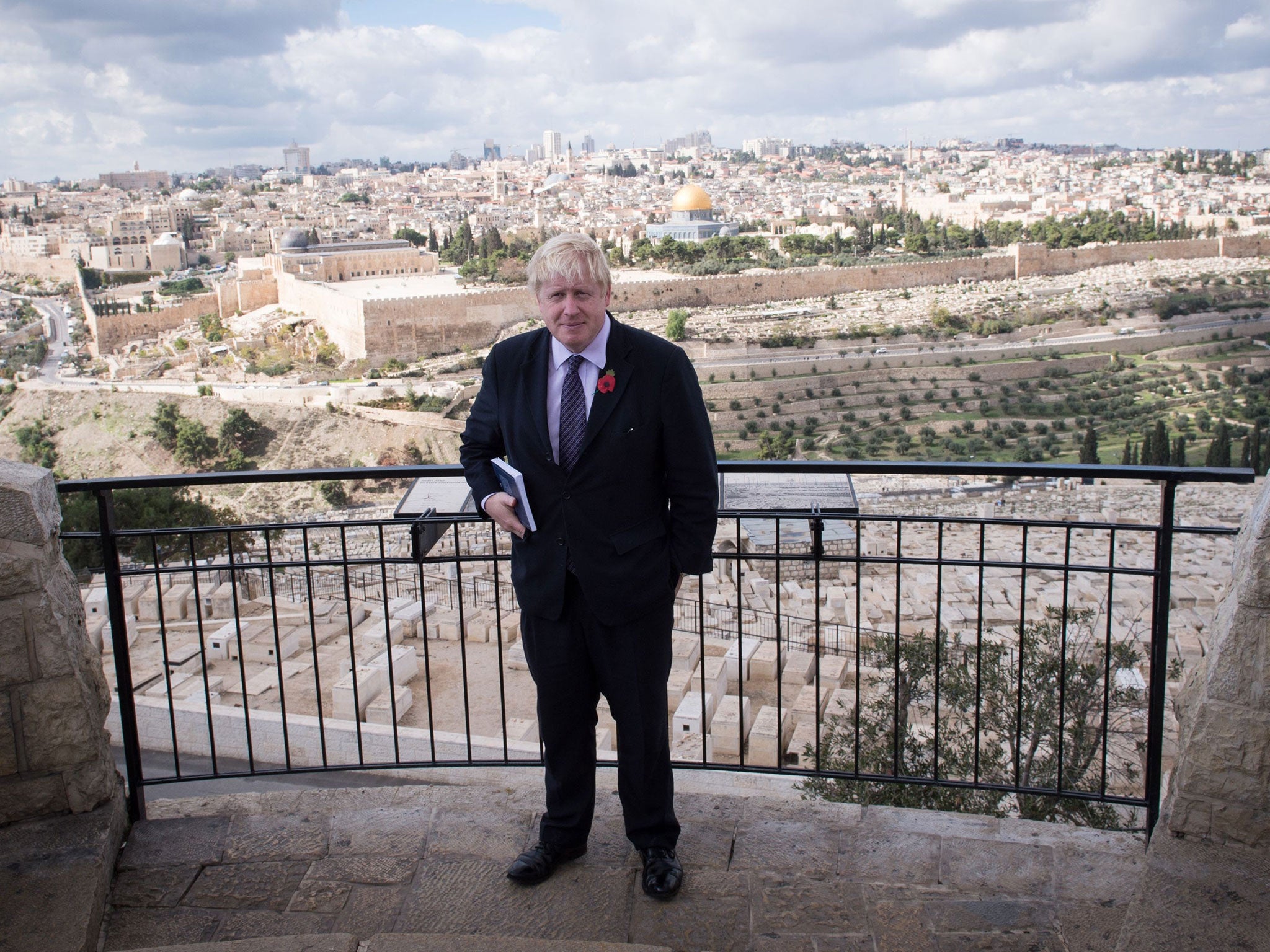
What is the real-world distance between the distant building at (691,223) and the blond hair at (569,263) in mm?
41105

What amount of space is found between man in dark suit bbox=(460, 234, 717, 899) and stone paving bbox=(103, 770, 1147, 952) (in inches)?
2.7

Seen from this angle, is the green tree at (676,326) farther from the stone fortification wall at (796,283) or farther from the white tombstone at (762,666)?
the white tombstone at (762,666)

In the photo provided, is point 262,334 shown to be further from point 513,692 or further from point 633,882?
point 633,882

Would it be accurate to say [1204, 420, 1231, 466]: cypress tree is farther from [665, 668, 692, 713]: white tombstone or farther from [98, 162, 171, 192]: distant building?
[98, 162, 171, 192]: distant building

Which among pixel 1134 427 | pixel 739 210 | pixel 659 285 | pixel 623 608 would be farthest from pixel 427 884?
pixel 739 210

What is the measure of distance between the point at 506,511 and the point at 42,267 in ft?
171

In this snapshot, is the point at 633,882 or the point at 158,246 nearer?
the point at 633,882

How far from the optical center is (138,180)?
85.4 meters

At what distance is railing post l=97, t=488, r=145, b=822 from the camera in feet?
5.16

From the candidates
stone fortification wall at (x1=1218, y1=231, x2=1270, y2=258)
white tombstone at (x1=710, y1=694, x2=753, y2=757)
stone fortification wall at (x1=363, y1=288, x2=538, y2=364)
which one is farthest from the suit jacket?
Result: stone fortification wall at (x1=1218, y1=231, x2=1270, y2=258)

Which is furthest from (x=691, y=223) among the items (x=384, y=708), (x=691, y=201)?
(x=384, y=708)

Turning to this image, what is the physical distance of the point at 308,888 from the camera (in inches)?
54.3

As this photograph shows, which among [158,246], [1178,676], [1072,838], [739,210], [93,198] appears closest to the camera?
[1072,838]

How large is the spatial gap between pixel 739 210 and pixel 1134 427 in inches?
1329
